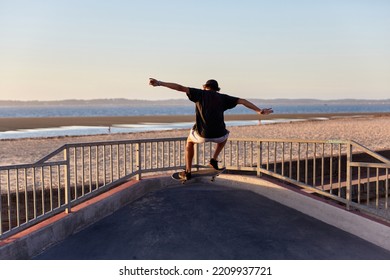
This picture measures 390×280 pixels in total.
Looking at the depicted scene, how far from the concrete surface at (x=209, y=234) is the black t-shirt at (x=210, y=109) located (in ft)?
4.21

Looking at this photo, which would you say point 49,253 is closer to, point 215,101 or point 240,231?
point 240,231

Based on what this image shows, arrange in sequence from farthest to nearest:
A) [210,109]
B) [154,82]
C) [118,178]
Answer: [118,178], [210,109], [154,82]

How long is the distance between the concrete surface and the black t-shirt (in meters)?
1.28

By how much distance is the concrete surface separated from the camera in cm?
634

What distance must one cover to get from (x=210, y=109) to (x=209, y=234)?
1.90m

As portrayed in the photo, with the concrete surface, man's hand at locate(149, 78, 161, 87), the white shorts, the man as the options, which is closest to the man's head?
the man

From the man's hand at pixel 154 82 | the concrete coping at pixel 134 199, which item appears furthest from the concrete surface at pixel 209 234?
the man's hand at pixel 154 82

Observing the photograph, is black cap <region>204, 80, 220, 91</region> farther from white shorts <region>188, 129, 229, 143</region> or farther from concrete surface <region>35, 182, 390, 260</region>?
concrete surface <region>35, 182, 390, 260</region>

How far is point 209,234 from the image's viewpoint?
6.90 m

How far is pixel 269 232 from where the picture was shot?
7070 mm

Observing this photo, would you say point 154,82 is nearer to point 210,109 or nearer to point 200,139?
point 210,109

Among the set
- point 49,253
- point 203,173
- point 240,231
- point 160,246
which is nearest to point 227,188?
point 203,173

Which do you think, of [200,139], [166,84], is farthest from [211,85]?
[166,84]
